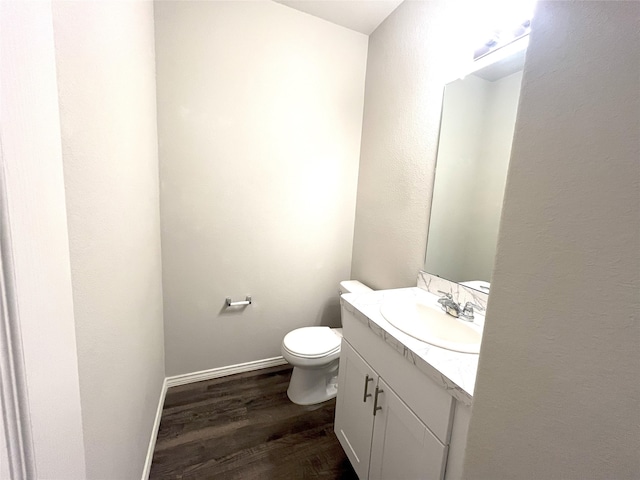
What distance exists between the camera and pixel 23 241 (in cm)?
31

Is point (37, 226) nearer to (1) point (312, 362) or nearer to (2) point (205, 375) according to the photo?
(1) point (312, 362)

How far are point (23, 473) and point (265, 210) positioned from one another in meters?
1.59

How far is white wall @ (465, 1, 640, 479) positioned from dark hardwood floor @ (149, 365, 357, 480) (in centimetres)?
119

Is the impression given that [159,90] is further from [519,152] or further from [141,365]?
[519,152]

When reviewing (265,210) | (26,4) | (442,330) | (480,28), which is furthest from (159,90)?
(442,330)

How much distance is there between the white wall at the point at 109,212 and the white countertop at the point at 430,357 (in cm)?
87

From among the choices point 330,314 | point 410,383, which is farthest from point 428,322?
point 330,314

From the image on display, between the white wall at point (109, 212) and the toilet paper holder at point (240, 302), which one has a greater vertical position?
the white wall at point (109, 212)

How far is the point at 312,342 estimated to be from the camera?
1.65m

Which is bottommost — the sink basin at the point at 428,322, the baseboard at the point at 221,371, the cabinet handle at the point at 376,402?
the baseboard at the point at 221,371

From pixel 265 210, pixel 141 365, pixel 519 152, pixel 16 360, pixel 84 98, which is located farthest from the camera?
pixel 265 210

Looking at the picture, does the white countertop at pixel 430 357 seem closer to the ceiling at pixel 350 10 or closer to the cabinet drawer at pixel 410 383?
the cabinet drawer at pixel 410 383

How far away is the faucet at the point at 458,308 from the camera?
1141mm

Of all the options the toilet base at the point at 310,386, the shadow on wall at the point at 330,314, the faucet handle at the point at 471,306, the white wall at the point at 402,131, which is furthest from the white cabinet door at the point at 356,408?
the shadow on wall at the point at 330,314
